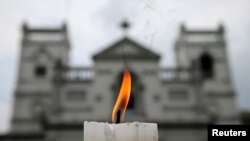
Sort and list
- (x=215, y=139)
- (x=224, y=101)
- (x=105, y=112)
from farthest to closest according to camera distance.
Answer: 1. (x=224, y=101)
2. (x=105, y=112)
3. (x=215, y=139)

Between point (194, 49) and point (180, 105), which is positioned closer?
point (180, 105)

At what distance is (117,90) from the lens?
67.6ft

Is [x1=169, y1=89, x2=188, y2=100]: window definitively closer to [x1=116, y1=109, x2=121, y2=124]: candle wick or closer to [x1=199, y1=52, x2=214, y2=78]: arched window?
[x1=199, y1=52, x2=214, y2=78]: arched window

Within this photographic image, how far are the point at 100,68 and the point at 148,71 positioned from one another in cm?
287

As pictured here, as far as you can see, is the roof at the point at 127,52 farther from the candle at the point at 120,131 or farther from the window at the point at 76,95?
the candle at the point at 120,131

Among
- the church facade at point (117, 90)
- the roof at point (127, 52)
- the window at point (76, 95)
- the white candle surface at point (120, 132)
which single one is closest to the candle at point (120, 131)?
the white candle surface at point (120, 132)

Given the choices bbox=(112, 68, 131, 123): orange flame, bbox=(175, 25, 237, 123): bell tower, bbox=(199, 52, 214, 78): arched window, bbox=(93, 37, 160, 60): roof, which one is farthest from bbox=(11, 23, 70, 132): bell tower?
bbox=(112, 68, 131, 123): orange flame

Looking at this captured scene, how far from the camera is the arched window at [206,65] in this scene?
22.5 metres

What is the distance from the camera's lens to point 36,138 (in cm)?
2077

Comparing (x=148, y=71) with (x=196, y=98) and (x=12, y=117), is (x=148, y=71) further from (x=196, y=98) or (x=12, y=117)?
(x=12, y=117)

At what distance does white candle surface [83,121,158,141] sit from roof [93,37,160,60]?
19.8 m

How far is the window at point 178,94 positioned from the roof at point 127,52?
225cm

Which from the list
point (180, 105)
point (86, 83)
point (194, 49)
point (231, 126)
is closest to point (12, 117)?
point (86, 83)

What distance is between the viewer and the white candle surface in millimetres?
1319
